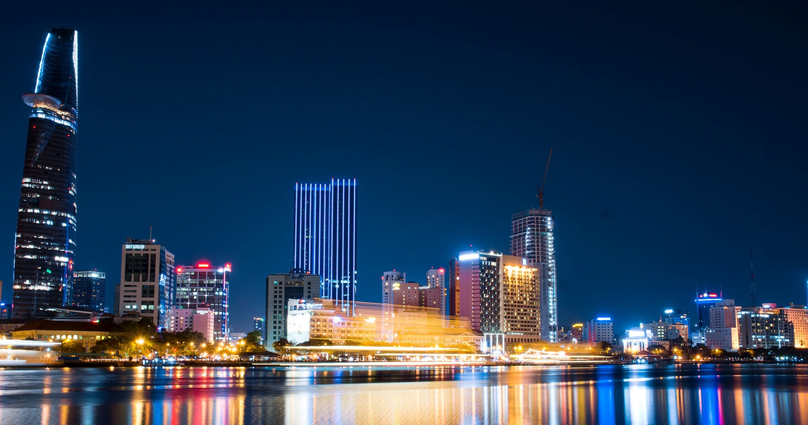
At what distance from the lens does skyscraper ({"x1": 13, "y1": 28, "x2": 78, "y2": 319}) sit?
601 ft

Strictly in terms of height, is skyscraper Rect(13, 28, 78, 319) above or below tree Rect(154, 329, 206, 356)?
above

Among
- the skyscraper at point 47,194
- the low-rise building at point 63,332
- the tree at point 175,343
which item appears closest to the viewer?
the tree at point 175,343

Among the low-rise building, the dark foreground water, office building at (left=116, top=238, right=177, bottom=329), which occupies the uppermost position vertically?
office building at (left=116, top=238, right=177, bottom=329)

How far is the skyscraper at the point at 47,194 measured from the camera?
601ft

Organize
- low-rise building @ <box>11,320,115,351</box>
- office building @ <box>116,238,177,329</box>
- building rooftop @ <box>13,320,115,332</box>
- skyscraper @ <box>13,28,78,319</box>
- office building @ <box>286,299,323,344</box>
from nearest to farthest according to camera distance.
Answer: low-rise building @ <box>11,320,115,351</box> → building rooftop @ <box>13,320,115,332</box> → office building @ <box>116,238,177,329</box> → office building @ <box>286,299,323,344</box> → skyscraper @ <box>13,28,78,319</box>

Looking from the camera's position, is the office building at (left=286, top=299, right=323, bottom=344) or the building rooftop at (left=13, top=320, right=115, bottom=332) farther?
the office building at (left=286, top=299, right=323, bottom=344)

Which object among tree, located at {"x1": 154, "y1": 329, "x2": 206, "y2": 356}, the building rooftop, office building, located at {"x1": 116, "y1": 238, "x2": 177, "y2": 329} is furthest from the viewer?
office building, located at {"x1": 116, "y1": 238, "x2": 177, "y2": 329}

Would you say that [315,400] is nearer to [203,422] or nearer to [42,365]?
[203,422]

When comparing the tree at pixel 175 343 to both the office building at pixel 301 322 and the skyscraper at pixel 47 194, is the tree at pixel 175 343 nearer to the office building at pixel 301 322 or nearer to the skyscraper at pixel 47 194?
the office building at pixel 301 322

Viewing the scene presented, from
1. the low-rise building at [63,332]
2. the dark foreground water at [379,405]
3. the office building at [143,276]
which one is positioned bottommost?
the dark foreground water at [379,405]

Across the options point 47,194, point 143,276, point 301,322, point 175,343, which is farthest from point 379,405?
point 47,194

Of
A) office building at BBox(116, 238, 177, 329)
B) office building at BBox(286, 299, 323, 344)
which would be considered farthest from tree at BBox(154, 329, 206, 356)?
office building at BBox(116, 238, 177, 329)

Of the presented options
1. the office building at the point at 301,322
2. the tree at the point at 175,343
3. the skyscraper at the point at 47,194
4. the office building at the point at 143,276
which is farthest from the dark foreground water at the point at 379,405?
the skyscraper at the point at 47,194

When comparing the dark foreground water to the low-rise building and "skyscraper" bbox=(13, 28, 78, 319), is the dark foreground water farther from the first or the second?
"skyscraper" bbox=(13, 28, 78, 319)
